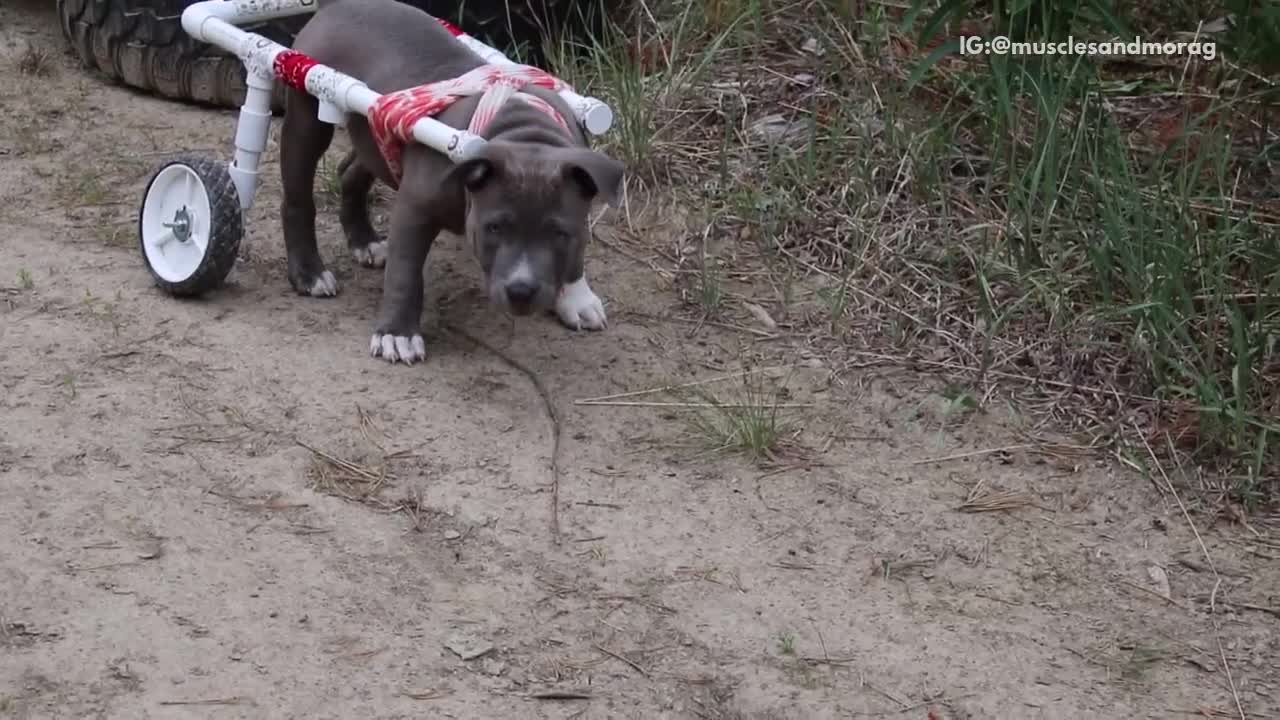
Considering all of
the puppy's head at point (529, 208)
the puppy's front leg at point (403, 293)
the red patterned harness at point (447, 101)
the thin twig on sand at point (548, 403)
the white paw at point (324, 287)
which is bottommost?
the thin twig on sand at point (548, 403)

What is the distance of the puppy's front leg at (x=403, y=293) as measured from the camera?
14.8 feet

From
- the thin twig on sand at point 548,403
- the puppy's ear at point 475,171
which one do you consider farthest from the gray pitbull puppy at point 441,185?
the thin twig on sand at point 548,403

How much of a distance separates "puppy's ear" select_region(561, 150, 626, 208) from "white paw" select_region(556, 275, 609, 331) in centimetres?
60

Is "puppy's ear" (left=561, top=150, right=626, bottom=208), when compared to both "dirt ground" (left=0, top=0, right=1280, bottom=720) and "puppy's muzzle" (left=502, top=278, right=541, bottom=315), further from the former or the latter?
"dirt ground" (left=0, top=0, right=1280, bottom=720)

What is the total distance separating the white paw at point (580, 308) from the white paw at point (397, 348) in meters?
0.49

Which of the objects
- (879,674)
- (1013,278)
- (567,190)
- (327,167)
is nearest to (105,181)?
(327,167)

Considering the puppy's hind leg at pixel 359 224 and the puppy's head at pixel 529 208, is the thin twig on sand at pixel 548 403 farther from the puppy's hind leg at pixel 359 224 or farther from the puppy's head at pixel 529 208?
the puppy's hind leg at pixel 359 224

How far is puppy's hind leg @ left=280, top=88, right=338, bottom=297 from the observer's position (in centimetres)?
486

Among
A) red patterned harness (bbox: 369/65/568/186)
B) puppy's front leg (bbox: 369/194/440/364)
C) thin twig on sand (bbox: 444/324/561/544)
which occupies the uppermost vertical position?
red patterned harness (bbox: 369/65/568/186)

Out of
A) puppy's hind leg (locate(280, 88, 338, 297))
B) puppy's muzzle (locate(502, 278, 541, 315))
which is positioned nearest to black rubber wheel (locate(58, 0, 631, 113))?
puppy's hind leg (locate(280, 88, 338, 297))

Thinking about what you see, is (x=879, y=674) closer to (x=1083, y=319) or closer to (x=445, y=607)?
(x=445, y=607)

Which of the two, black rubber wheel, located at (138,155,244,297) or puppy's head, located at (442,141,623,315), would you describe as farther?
black rubber wheel, located at (138,155,244,297)

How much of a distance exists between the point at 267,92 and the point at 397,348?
0.89 metres

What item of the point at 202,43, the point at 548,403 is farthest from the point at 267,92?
the point at 202,43
